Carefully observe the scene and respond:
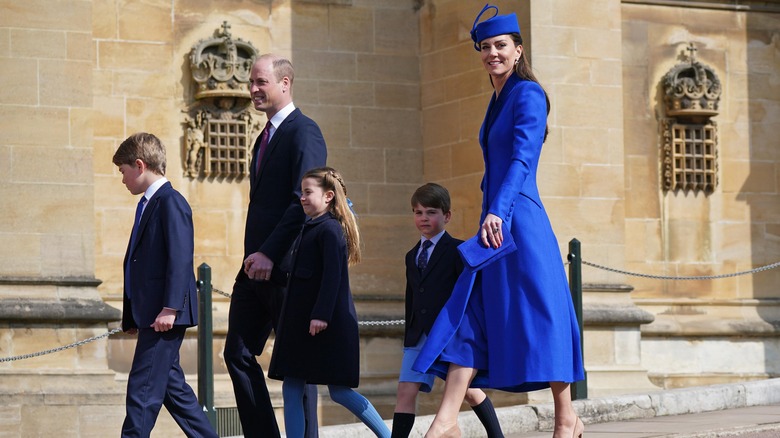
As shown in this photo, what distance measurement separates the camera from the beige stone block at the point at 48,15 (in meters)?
11.4

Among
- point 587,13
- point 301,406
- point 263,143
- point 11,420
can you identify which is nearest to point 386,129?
point 587,13

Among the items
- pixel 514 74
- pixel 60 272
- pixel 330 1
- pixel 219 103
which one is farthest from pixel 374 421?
pixel 330 1

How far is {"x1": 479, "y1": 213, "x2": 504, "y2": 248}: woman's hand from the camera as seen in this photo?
6195 mm

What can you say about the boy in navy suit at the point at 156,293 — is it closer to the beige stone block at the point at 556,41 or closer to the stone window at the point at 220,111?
the stone window at the point at 220,111

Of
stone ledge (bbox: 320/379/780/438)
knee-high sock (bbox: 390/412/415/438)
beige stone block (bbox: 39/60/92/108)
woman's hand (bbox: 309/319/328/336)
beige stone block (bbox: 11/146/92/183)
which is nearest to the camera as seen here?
knee-high sock (bbox: 390/412/415/438)

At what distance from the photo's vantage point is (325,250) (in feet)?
23.1

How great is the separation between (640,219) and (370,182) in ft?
7.55

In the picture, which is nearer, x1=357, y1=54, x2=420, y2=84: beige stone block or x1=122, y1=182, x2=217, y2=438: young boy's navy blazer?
→ x1=122, y1=182, x2=217, y2=438: young boy's navy blazer

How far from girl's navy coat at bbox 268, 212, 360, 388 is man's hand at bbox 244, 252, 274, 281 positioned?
0.11 meters

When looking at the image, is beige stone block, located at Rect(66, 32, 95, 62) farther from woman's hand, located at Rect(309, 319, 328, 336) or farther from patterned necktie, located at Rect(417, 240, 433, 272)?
woman's hand, located at Rect(309, 319, 328, 336)

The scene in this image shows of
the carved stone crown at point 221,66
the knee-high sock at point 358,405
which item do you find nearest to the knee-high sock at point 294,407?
the knee-high sock at point 358,405

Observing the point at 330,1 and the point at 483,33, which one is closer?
the point at 483,33

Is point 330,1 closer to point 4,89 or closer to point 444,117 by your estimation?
point 444,117

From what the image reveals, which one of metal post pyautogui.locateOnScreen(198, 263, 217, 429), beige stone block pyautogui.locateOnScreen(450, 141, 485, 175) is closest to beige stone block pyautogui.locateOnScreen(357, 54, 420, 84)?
beige stone block pyautogui.locateOnScreen(450, 141, 485, 175)
